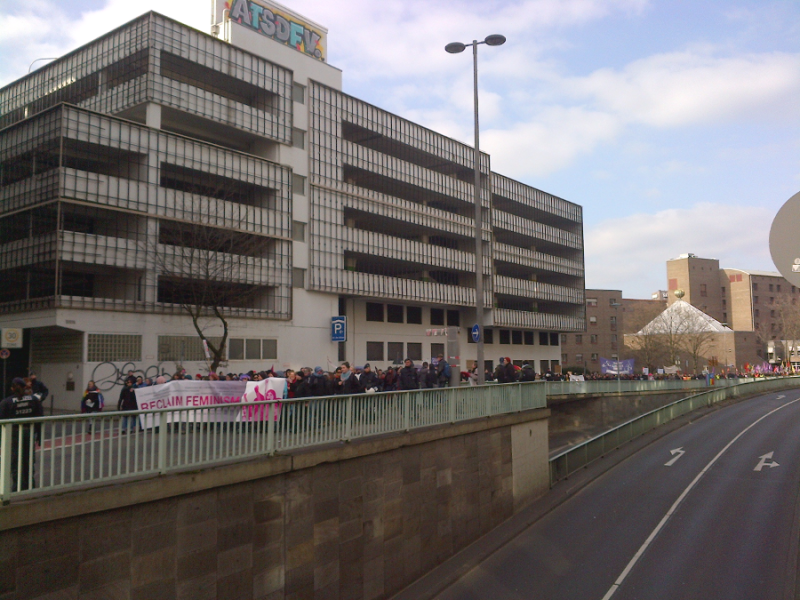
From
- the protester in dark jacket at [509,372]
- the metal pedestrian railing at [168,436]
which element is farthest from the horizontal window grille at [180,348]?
the metal pedestrian railing at [168,436]

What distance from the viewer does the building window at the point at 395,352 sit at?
43.8m

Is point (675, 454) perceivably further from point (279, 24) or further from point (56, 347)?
point (279, 24)

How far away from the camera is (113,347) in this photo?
28.0 m

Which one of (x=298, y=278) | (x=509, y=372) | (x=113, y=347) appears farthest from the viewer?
(x=298, y=278)

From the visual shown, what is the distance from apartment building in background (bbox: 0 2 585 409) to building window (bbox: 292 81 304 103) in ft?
0.32

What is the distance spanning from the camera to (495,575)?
14539mm

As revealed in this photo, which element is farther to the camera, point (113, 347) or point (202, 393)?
point (113, 347)

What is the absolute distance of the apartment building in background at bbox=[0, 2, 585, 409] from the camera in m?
27.7

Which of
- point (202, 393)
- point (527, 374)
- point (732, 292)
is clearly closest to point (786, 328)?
point (732, 292)

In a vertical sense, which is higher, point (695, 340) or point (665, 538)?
point (695, 340)

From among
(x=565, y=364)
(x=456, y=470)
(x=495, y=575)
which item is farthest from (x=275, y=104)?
(x=565, y=364)

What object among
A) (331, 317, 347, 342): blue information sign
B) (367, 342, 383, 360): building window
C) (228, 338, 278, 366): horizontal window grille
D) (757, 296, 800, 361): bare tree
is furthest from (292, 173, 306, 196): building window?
(757, 296, 800, 361): bare tree

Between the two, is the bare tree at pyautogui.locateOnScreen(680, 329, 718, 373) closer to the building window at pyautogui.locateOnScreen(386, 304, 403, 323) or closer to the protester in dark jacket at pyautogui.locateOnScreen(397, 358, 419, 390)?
the building window at pyautogui.locateOnScreen(386, 304, 403, 323)

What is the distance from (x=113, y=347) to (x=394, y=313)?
67.3ft
